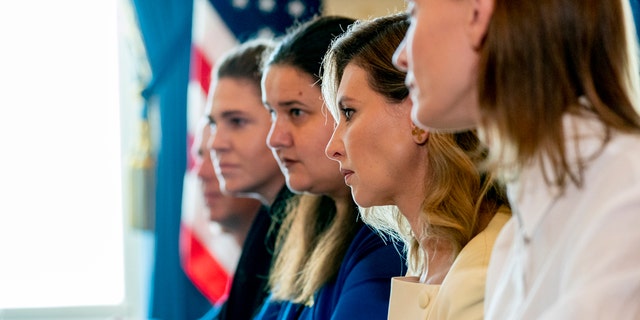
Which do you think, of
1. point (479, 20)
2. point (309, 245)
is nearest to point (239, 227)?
point (309, 245)

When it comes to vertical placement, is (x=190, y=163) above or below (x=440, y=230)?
below

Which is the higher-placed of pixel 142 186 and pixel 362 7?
pixel 362 7

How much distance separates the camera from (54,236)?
148 inches

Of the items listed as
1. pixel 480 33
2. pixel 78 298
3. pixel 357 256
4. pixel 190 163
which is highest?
pixel 480 33

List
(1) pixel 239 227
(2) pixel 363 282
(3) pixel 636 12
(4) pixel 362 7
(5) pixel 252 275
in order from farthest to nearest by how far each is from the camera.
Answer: (4) pixel 362 7
(1) pixel 239 227
(5) pixel 252 275
(3) pixel 636 12
(2) pixel 363 282

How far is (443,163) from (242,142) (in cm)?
122

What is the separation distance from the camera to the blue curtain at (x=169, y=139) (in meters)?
3.63

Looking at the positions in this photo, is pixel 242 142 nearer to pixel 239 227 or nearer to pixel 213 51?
pixel 239 227

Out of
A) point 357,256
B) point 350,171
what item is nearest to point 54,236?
point 357,256

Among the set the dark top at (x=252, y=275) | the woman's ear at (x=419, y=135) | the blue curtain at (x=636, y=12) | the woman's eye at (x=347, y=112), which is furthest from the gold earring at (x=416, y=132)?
the dark top at (x=252, y=275)

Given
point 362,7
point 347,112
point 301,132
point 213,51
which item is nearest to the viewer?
point 347,112

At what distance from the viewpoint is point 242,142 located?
2590 mm

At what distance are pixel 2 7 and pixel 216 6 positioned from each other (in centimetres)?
84

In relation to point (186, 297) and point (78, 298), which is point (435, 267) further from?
point (78, 298)
